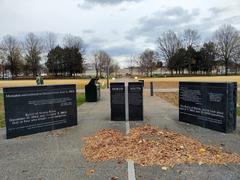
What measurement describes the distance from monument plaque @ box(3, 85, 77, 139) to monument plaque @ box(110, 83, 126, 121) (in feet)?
4.85

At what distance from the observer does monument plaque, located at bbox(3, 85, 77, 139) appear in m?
7.21

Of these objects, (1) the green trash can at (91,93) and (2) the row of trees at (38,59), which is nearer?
(1) the green trash can at (91,93)

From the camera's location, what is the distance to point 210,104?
7.77 metres

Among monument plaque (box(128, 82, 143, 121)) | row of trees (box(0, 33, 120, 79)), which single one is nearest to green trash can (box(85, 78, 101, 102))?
monument plaque (box(128, 82, 143, 121))

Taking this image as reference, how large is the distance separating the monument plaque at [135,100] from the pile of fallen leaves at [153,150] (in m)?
2.13

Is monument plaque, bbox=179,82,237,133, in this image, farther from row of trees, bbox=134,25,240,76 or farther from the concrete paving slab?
row of trees, bbox=134,25,240,76

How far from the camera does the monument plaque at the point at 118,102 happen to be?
9.34m

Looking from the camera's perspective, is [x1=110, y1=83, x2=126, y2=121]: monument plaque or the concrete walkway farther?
[x1=110, y1=83, x2=126, y2=121]: monument plaque

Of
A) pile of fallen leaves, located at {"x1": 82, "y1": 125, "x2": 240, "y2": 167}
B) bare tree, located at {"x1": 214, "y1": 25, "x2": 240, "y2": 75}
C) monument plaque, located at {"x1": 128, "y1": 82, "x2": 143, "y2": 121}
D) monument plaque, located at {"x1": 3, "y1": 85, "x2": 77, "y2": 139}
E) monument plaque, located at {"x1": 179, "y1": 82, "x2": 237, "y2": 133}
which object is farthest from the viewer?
bare tree, located at {"x1": 214, "y1": 25, "x2": 240, "y2": 75}

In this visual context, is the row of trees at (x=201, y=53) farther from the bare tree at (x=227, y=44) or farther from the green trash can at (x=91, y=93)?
the green trash can at (x=91, y=93)

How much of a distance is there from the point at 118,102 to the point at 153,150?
391 cm

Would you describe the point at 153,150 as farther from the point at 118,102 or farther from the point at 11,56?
the point at 11,56

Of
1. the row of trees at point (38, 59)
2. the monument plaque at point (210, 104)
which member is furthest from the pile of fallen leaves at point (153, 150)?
the row of trees at point (38, 59)

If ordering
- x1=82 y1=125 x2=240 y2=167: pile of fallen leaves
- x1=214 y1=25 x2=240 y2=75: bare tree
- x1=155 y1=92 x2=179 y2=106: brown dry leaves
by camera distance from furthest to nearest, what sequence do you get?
x1=214 y1=25 x2=240 y2=75: bare tree
x1=155 y1=92 x2=179 y2=106: brown dry leaves
x1=82 y1=125 x2=240 y2=167: pile of fallen leaves
